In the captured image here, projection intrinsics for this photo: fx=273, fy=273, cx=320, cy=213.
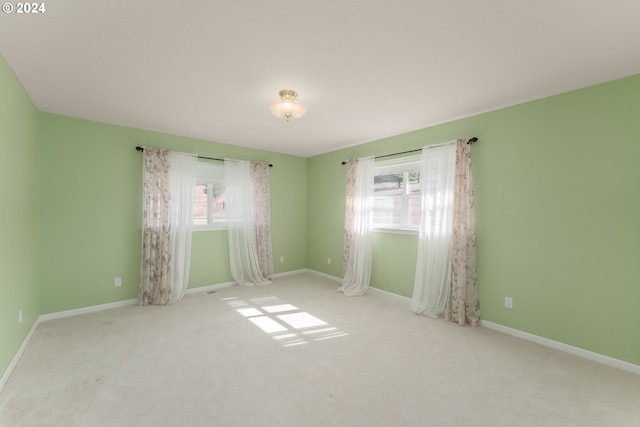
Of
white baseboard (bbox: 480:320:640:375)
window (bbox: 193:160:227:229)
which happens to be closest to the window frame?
white baseboard (bbox: 480:320:640:375)

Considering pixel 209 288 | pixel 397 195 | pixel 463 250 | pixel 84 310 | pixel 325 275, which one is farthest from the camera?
pixel 325 275

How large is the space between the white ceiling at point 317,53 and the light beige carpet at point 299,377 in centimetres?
251

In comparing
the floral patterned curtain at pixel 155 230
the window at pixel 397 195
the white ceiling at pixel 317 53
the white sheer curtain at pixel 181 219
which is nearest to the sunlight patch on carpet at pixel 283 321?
the white sheer curtain at pixel 181 219

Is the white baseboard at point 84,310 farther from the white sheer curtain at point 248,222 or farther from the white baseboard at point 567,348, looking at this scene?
the white baseboard at point 567,348

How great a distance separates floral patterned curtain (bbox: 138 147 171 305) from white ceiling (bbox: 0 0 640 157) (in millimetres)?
897

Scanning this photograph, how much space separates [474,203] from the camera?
332 cm

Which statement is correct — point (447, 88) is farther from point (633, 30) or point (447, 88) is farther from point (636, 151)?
point (636, 151)

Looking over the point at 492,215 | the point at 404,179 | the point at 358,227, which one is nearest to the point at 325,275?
the point at 358,227

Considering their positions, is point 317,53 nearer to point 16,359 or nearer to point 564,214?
point 564,214

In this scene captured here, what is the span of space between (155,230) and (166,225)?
0.52 ft

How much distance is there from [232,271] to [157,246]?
130 centimetres

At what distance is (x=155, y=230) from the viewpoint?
393 centimetres

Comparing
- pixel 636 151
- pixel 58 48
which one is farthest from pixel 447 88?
pixel 58 48

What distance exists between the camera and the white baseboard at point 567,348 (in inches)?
92.5
